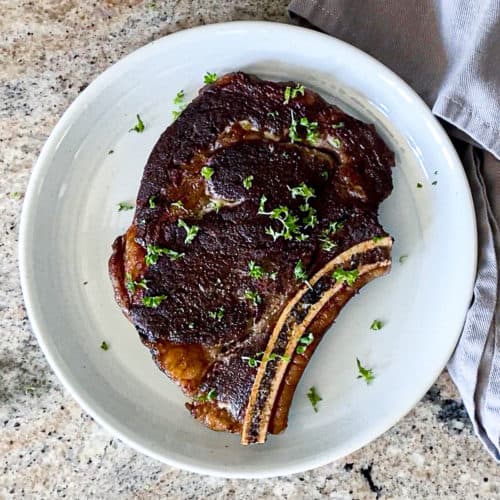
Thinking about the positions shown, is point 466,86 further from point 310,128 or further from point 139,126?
point 139,126

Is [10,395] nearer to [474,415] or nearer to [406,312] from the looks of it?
[406,312]

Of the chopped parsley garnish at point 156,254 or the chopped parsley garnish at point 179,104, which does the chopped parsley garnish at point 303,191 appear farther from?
the chopped parsley garnish at point 179,104

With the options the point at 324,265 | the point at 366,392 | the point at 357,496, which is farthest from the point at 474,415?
the point at 324,265

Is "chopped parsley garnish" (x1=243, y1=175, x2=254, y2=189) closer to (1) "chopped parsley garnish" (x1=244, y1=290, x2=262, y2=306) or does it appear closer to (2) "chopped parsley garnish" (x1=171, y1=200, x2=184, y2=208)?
(2) "chopped parsley garnish" (x1=171, y1=200, x2=184, y2=208)

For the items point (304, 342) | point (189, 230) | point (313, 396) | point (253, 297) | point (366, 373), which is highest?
point (189, 230)

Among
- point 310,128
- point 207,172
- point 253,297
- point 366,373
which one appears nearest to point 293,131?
point 310,128

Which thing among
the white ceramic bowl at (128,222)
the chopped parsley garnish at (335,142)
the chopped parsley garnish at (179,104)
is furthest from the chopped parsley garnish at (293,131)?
the chopped parsley garnish at (179,104)
